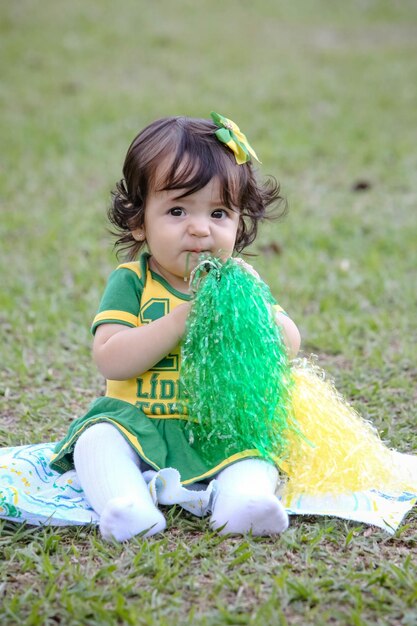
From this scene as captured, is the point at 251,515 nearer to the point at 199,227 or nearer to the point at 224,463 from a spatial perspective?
the point at 224,463

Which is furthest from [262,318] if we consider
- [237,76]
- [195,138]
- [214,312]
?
[237,76]

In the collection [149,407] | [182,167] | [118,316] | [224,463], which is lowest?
[224,463]

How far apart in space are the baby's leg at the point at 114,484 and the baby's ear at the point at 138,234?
0.53 meters

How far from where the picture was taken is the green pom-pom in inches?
80.3

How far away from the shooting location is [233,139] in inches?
85.6

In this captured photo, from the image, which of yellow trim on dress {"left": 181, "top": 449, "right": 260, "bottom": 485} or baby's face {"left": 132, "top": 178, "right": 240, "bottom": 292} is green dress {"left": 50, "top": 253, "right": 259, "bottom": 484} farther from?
baby's face {"left": 132, "top": 178, "right": 240, "bottom": 292}

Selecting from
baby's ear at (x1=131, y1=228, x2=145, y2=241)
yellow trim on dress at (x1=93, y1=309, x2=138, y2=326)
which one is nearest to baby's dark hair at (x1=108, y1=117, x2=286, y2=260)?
baby's ear at (x1=131, y1=228, x2=145, y2=241)

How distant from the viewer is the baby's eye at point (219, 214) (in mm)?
2148

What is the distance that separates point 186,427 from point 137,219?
Answer: 58cm

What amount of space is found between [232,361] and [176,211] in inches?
16.3

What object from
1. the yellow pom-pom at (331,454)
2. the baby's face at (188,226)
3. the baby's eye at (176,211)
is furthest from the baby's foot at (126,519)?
the baby's eye at (176,211)

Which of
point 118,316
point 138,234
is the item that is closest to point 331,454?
point 118,316

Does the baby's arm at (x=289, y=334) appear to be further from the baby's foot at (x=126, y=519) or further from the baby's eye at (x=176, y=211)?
the baby's foot at (x=126, y=519)

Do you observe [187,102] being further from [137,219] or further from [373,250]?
[137,219]
